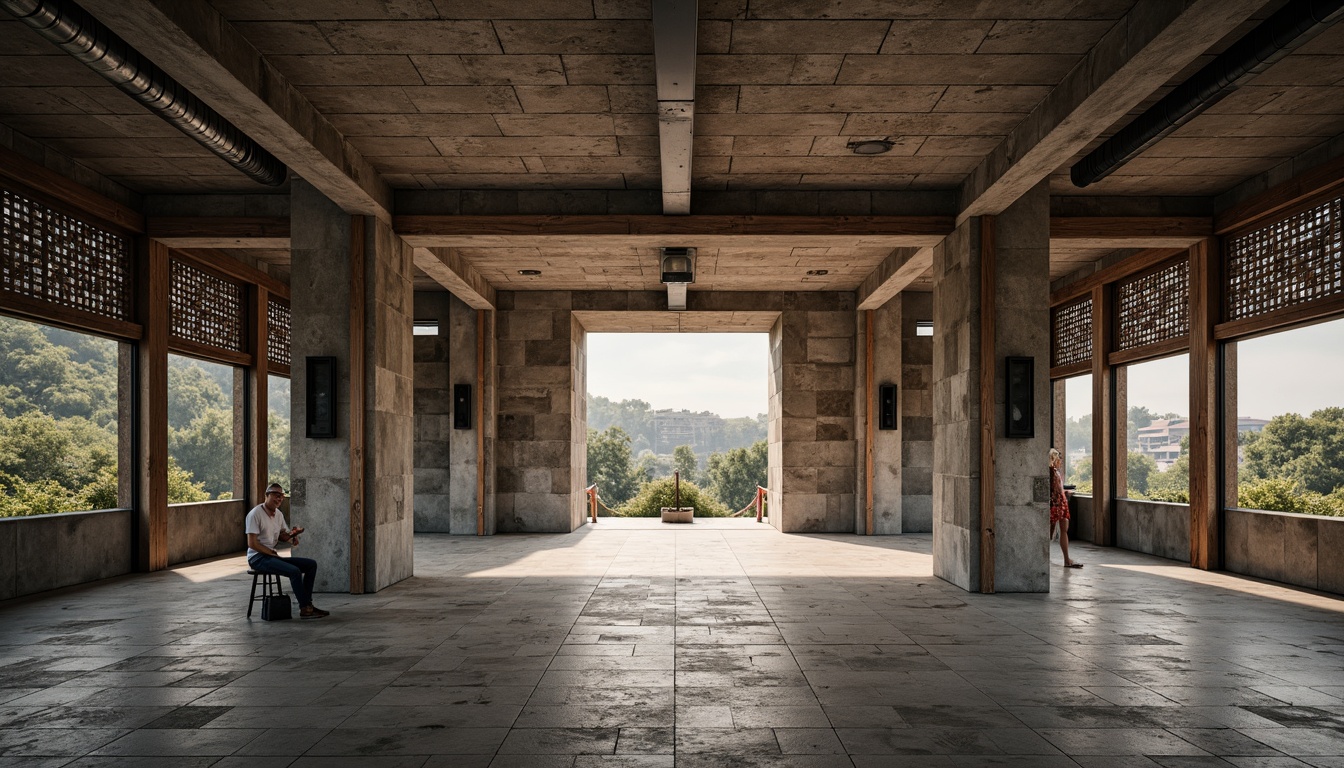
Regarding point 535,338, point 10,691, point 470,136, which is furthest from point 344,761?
point 535,338

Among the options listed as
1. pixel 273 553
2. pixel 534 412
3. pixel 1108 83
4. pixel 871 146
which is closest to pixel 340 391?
pixel 273 553

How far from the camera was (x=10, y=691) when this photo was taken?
481 centimetres

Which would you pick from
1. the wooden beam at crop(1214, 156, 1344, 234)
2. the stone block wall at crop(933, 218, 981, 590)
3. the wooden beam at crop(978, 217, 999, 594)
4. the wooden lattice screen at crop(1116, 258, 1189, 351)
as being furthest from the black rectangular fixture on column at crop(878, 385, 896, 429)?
the wooden beam at crop(978, 217, 999, 594)

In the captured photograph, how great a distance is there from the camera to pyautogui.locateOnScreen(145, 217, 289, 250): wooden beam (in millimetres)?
9773

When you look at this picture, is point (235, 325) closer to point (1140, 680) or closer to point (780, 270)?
point (780, 270)

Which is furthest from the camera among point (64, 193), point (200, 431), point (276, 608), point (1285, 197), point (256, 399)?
point (200, 431)

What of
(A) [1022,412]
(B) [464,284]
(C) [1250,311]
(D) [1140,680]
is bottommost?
(D) [1140,680]

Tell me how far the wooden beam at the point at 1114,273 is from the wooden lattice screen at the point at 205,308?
12322 mm

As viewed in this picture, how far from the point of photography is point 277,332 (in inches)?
537

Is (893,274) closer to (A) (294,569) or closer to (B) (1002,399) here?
(B) (1002,399)

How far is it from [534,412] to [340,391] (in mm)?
6513

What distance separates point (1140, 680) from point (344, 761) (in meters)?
4.35

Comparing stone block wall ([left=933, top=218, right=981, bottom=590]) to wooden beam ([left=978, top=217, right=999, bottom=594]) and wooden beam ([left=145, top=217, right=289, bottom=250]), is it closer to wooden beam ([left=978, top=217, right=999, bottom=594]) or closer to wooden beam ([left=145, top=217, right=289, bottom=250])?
wooden beam ([left=978, top=217, right=999, bottom=594])

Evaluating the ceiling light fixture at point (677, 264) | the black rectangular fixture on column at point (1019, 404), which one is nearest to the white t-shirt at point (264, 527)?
the ceiling light fixture at point (677, 264)
